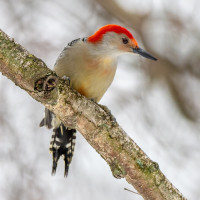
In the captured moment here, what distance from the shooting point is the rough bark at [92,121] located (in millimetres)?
3379

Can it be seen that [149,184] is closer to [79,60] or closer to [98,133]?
[98,133]

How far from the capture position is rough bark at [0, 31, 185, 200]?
3.38 metres

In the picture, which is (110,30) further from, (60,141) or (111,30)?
(60,141)

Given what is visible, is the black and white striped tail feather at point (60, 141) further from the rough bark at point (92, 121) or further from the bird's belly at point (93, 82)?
the rough bark at point (92, 121)

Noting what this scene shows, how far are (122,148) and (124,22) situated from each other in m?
3.12

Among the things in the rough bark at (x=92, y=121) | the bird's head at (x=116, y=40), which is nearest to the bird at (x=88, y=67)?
the bird's head at (x=116, y=40)

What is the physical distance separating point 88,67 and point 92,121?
1.20 m

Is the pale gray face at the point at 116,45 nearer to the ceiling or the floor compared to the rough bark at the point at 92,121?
nearer to the ceiling

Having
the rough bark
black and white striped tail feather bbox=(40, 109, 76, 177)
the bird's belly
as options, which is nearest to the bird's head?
the bird's belly

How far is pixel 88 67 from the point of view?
465cm

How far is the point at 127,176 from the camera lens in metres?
3.60

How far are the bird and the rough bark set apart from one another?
3.11ft

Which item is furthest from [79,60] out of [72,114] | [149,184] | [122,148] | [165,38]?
[165,38]

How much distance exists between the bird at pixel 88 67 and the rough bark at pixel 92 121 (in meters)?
0.95
